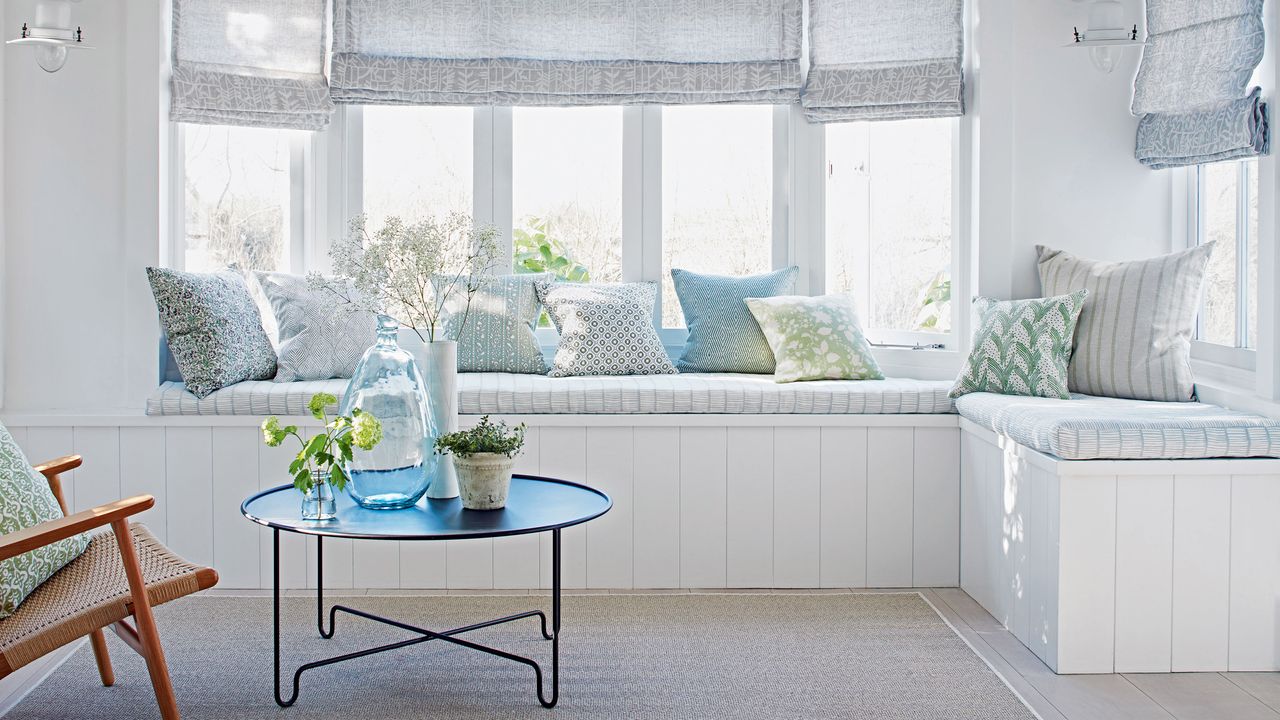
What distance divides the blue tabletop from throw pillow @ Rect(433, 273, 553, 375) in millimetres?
1352

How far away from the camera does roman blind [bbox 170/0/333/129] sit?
4.13m

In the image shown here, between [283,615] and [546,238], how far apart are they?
1.86m

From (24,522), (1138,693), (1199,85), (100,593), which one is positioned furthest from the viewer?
(1199,85)

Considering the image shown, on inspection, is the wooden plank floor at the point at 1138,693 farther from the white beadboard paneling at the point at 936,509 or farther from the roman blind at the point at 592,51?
the roman blind at the point at 592,51

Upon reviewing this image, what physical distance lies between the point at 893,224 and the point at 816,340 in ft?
2.19

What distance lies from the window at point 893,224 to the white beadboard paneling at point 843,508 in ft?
2.69

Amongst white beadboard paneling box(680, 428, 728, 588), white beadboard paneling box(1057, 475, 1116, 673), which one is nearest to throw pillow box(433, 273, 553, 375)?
white beadboard paneling box(680, 428, 728, 588)

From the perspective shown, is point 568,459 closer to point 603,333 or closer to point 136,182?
point 603,333

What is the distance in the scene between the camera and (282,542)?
3.71m

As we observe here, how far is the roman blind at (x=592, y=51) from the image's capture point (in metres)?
4.35

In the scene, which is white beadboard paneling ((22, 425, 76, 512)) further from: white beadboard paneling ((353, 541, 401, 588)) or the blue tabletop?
the blue tabletop

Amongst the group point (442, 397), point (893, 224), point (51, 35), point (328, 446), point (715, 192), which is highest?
point (51, 35)

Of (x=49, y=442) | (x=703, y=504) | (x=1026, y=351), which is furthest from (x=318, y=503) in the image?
(x=1026, y=351)

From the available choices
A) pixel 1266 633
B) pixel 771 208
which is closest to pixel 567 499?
pixel 1266 633
